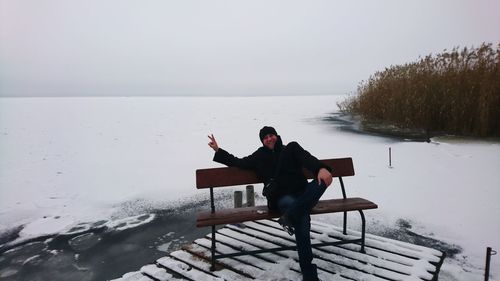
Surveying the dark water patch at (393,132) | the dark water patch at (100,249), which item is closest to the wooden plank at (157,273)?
the dark water patch at (100,249)

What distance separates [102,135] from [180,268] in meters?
14.5

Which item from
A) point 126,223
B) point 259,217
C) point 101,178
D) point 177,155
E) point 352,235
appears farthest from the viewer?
point 177,155

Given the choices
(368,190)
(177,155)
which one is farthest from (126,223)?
(177,155)

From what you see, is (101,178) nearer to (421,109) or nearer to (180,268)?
(180,268)

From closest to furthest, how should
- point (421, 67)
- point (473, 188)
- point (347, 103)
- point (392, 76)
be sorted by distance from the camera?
point (473, 188)
point (421, 67)
point (392, 76)
point (347, 103)

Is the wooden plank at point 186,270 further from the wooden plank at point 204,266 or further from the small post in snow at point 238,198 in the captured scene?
the small post in snow at point 238,198

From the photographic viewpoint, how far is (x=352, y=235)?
4.23m

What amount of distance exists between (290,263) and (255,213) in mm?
664

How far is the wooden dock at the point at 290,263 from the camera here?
3.36 metres

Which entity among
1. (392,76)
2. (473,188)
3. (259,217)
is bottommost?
(473,188)

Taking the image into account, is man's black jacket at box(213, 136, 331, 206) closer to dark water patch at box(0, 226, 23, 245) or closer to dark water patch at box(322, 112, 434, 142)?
dark water patch at box(0, 226, 23, 245)

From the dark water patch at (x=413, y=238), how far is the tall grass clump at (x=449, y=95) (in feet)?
30.0

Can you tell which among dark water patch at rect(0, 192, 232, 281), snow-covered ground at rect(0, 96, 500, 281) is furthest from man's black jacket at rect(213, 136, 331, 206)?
snow-covered ground at rect(0, 96, 500, 281)

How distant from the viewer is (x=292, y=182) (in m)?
3.71
